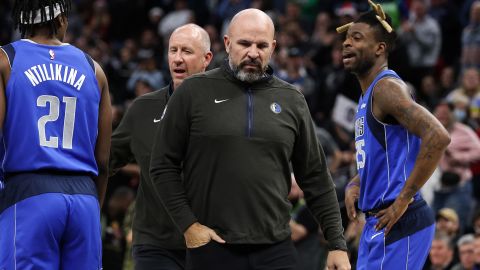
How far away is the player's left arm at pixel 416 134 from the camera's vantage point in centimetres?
562

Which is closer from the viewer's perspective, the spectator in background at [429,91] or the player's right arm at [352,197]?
the player's right arm at [352,197]

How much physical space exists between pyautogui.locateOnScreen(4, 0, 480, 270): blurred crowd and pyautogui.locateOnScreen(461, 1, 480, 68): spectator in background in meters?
0.02

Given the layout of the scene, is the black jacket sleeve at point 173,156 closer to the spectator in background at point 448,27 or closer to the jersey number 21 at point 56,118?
the jersey number 21 at point 56,118

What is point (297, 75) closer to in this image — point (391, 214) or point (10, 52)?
point (391, 214)

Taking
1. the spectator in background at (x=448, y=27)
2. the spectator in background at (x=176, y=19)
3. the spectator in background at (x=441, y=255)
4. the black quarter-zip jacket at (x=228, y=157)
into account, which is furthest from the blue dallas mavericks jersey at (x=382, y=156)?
the spectator in background at (x=176, y=19)

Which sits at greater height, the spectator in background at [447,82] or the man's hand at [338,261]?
the man's hand at [338,261]

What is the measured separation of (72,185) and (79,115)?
402 millimetres

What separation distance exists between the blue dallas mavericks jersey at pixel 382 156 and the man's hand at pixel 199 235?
51.5 inches

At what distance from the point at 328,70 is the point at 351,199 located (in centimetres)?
855

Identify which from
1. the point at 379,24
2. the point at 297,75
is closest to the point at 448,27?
the point at 297,75

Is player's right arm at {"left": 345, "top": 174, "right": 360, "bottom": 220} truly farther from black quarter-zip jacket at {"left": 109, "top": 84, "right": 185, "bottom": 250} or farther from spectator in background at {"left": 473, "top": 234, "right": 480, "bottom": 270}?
spectator in background at {"left": 473, "top": 234, "right": 480, "bottom": 270}

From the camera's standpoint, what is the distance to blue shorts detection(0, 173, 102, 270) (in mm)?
5070

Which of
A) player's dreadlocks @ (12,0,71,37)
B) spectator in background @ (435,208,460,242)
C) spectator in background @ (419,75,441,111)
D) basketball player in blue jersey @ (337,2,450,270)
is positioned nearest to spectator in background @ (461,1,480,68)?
spectator in background @ (419,75,441,111)

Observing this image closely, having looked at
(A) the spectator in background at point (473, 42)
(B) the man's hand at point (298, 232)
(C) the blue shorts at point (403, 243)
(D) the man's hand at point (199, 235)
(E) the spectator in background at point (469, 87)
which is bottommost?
(B) the man's hand at point (298, 232)
